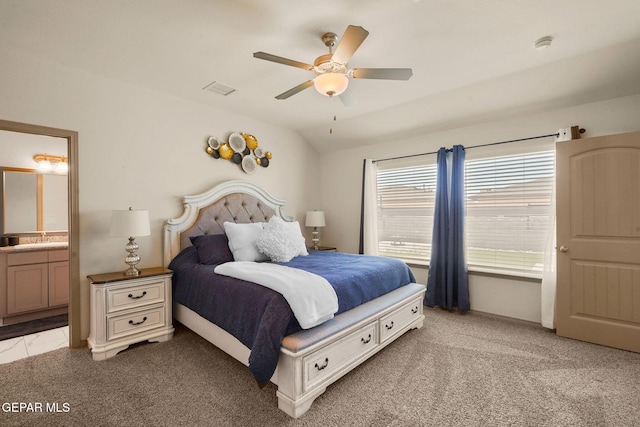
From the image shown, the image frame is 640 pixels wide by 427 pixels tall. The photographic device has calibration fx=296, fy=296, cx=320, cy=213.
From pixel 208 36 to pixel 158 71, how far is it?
87cm

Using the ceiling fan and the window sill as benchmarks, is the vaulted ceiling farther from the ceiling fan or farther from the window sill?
the window sill

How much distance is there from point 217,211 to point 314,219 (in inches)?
60.7

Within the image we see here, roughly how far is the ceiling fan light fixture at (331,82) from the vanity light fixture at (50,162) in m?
4.25

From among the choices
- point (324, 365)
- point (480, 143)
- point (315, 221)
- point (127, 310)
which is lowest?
point (324, 365)

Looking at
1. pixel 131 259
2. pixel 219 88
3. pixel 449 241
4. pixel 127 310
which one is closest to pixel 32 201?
pixel 131 259

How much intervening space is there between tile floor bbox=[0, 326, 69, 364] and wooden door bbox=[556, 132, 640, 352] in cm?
493

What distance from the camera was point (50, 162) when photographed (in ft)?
13.8

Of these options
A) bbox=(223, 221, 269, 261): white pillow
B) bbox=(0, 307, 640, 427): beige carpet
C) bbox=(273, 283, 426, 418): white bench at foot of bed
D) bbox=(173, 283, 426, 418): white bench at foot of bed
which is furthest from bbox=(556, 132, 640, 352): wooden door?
bbox=(223, 221, 269, 261): white pillow

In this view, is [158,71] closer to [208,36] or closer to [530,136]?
[208,36]

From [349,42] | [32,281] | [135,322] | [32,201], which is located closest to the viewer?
[349,42]

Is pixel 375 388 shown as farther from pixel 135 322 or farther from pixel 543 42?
pixel 543 42

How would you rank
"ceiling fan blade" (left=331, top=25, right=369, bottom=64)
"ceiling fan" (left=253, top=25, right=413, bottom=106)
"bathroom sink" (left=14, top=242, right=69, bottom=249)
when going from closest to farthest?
"ceiling fan blade" (left=331, top=25, right=369, bottom=64)
"ceiling fan" (left=253, top=25, right=413, bottom=106)
"bathroom sink" (left=14, top=242, right=69, bottom=249)

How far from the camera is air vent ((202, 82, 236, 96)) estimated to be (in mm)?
3117

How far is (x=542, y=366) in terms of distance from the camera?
238cm
